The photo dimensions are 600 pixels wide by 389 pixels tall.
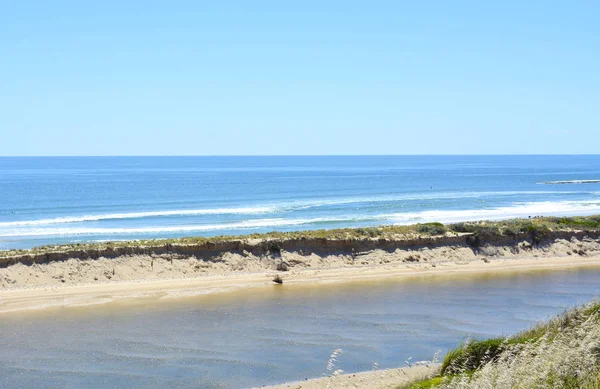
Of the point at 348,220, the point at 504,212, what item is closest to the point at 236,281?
the point at 348,220

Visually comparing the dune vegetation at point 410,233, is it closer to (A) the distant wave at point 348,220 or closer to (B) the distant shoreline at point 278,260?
(B) the distant shoreline at point 278,260

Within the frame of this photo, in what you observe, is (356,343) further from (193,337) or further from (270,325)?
(193,337)

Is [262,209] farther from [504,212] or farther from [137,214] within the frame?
[504,212]

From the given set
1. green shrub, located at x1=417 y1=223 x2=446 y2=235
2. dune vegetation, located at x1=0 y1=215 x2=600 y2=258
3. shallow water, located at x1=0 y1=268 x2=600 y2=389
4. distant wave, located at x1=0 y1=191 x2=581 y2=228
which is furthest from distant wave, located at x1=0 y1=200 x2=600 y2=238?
shallow water, located at x1=0 y1=268 x2=600 y2=389

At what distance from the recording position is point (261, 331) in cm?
2088

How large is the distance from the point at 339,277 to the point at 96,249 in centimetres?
1163

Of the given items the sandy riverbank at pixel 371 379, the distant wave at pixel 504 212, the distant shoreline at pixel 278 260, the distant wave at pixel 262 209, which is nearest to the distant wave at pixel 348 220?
the distant wave at pixel 504 212

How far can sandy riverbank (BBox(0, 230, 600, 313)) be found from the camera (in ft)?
85.7

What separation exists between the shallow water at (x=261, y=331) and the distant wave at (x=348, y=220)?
18.6 metres

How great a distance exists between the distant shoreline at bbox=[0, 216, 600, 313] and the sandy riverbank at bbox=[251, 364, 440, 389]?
38.3ft

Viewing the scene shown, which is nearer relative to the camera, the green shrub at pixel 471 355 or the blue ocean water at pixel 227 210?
the green shrub at pixel 471 355

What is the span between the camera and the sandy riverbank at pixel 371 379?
15.2 metres

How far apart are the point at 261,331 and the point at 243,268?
9422mm

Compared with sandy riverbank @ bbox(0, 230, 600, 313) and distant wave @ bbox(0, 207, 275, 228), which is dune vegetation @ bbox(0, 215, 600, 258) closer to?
sandy riverbank @ bbox(0, 230, 600, 313)
